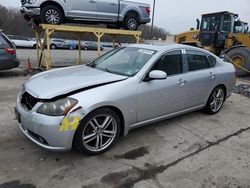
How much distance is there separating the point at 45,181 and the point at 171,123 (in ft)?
8.31

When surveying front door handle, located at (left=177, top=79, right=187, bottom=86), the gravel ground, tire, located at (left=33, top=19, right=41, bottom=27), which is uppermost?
tire, located at (left=33, top=19, right=41, bottom=27)

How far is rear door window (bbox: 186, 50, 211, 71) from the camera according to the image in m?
4.27

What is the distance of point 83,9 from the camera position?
921 centimetres

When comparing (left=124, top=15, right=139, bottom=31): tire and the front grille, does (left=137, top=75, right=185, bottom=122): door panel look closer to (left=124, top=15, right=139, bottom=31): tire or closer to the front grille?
the front grille

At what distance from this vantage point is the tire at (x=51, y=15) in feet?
28.2

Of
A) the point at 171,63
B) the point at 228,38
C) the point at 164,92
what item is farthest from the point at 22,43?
the point at 164,92

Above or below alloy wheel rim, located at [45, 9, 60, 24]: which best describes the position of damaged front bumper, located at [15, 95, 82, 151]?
below

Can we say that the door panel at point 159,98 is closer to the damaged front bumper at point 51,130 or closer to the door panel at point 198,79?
the door panel at point 198,79

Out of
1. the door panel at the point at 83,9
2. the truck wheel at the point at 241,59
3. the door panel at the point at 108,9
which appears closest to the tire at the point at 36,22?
the door panel at the point at 83,9

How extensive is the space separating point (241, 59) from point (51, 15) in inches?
320

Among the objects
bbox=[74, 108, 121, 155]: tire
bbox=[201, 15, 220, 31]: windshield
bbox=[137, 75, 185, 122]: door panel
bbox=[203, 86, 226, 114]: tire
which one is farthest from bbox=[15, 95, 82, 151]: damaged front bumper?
bbox=[201, 15, 220, 31]: windshield

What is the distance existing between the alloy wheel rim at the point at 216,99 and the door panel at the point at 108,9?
6.39 meters

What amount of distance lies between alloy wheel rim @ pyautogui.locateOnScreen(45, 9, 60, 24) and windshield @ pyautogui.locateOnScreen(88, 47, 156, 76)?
211 inches

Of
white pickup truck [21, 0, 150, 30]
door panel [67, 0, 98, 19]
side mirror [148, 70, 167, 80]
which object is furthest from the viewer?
door panel [67, 0, 98, 19]
